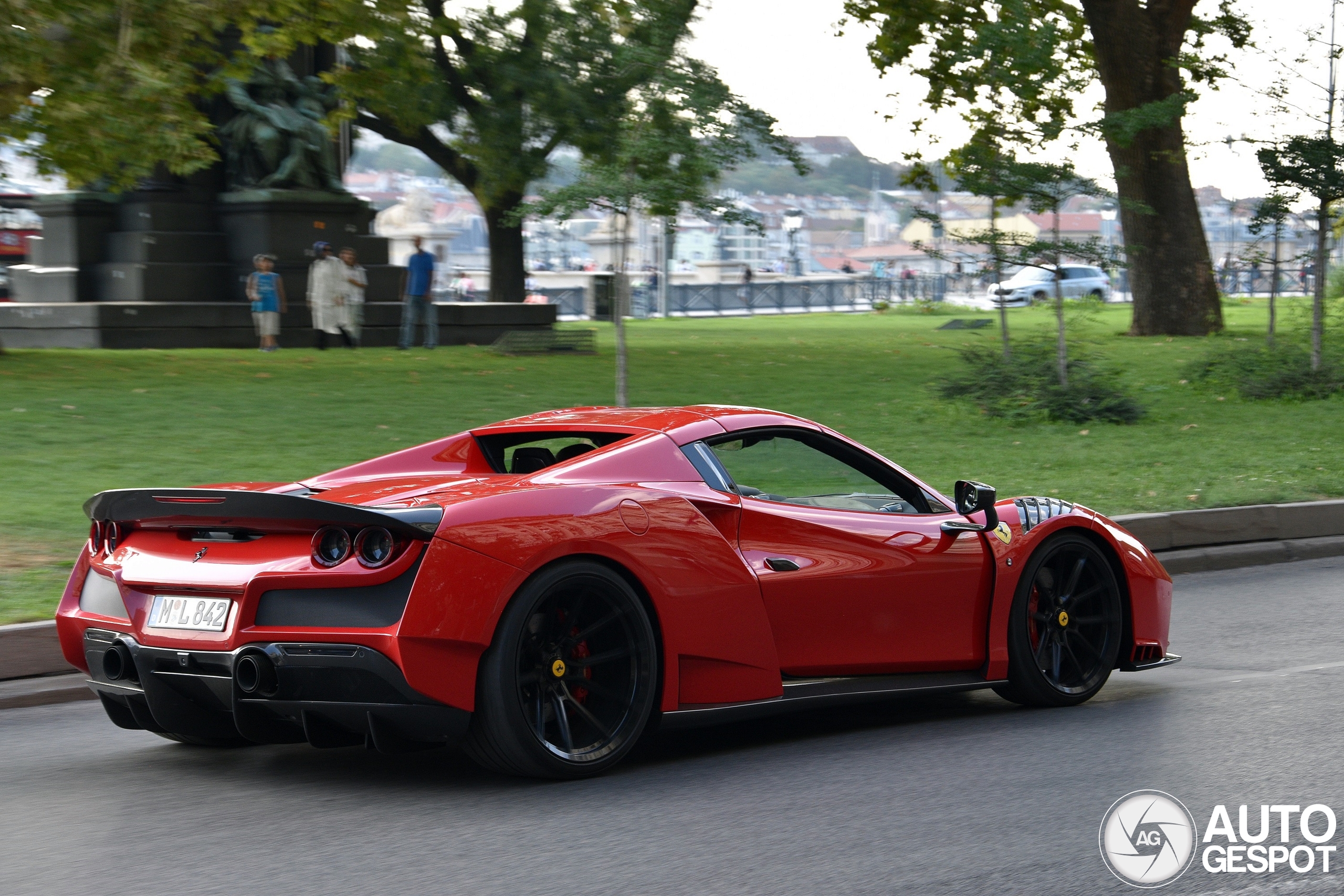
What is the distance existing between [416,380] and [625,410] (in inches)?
566

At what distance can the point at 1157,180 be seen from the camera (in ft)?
93.5

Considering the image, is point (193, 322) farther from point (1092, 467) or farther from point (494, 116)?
point (1092, 467)

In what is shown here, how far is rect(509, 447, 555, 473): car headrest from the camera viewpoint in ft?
19.4

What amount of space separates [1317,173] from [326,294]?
45.8 feet

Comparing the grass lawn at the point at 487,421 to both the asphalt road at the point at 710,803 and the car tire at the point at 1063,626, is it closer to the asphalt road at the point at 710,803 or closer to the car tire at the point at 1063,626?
the asphalt road at the point at 710,803

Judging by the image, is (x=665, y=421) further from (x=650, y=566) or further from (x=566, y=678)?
(x=566, y=678)

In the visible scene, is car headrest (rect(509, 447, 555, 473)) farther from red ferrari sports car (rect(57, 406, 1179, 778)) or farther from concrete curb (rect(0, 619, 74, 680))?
concrete curb (rect(0, 619, 74, 680))

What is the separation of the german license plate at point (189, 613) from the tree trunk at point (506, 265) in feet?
94.2

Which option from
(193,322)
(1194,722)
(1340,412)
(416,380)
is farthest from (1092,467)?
(193,322)

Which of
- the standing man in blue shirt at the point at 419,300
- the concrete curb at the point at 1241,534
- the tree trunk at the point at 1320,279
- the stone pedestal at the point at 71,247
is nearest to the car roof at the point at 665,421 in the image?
the concrete curb at the point at 1241,534

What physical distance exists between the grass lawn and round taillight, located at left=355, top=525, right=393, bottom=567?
3367mm

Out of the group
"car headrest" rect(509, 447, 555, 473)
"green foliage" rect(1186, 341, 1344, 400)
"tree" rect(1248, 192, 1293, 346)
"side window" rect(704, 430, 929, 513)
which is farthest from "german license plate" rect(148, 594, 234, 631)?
"tree" rect(1248, 192, 1293, 346)

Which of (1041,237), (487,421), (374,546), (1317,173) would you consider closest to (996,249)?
(1041,237)

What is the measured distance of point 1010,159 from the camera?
1650cm
